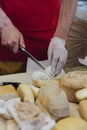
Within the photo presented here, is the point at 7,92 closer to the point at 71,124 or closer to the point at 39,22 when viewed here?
the point at 71,124

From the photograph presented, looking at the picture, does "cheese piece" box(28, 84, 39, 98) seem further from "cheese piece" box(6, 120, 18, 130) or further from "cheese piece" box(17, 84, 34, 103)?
"cheese piece" box(6, 120, 18, 130)

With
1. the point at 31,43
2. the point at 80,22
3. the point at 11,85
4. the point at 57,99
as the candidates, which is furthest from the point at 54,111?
the point at 80,22

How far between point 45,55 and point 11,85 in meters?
0.46

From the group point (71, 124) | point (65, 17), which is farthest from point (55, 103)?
point (65, 17)

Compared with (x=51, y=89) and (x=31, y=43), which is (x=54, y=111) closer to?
(x=51, y=89)

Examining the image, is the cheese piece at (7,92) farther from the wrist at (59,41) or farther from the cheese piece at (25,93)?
the wrist at (59,41)

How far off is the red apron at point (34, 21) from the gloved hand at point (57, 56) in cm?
18

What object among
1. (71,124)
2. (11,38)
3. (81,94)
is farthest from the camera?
(11,38)

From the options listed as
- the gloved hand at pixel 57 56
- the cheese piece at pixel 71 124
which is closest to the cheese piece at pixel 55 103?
the cheese piece at pixel 71 124

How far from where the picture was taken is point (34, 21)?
128 cm

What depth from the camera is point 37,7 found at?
4.14 feet

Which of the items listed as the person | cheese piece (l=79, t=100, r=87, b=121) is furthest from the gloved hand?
cheese piece (l=79, t=100, r=87, b=121)

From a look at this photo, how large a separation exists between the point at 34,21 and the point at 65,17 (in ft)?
0.43

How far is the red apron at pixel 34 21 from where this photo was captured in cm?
125
